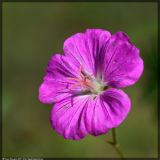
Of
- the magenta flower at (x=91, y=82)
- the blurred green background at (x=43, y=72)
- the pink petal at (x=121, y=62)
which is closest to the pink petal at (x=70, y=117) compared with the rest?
the magenta flower at (x=91, y=82)

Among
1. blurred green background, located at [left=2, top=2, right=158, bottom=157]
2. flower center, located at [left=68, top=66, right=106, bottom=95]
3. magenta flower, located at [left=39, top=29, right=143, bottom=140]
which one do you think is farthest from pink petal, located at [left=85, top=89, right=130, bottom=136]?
blurred green background, located at [left=2, top=2, right=158, bottom=157]

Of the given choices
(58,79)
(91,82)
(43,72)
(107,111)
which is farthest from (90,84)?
(43,72)

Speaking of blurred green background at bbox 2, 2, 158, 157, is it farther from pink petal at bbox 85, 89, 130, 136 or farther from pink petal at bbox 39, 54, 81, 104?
pink petal at bbox 85, 89, 130, 136

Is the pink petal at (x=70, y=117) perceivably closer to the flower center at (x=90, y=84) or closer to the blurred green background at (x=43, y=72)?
A: the flower center at (x=90, y=84)

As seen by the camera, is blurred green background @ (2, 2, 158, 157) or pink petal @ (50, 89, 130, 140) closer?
pink petal @ (50, 89, 130, 140)

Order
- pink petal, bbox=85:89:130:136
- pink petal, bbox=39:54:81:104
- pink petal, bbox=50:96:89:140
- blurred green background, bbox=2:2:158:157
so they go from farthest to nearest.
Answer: blurred green background, bbox=2:2:158:157 < pink petal, bbox=39:54:81:104 < pink petal, bbox=50:96:89:140 < pink petal, bbox=85:89:130:136

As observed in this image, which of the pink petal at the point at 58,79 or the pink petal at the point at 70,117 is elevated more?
the pink petal at the point at 58,79

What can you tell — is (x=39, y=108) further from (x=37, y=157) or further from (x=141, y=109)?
(x=141, y=109)
